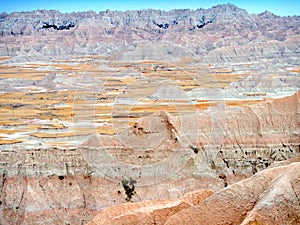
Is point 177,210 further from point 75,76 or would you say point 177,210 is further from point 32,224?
point 75,76

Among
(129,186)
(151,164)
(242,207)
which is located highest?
(151,164)

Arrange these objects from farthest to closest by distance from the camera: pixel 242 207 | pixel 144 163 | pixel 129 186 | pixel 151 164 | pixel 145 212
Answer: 1. pixel 151 164
2. pixel 144 163
3. pixel 129 186
4. pixel 145 212
5. pixel 242 207

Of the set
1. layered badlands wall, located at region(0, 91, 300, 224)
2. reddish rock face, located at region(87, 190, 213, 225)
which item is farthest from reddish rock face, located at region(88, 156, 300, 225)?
layered badlands wall, located at region(0, 91, 300, 224)

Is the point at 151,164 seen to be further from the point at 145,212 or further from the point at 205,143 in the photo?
the point at 145,212

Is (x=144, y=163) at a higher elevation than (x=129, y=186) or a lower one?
higher

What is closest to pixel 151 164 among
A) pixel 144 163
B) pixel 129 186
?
pixel 144 163

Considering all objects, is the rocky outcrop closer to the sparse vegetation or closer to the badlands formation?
the badlands formation

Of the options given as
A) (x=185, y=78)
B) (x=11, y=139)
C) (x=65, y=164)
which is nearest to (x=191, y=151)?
(x=65, y=164)
